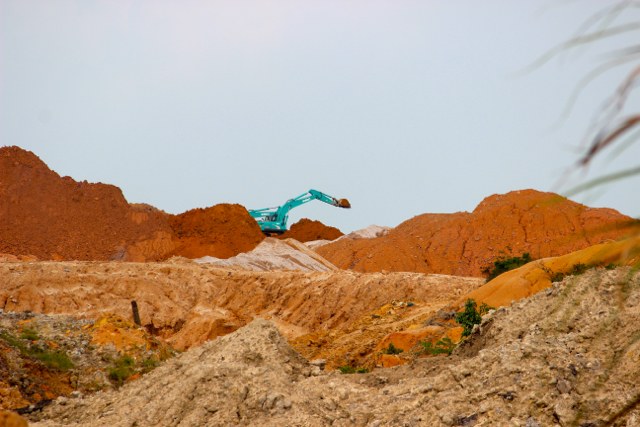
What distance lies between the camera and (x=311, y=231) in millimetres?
59438

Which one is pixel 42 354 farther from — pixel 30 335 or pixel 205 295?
pixel 205 295

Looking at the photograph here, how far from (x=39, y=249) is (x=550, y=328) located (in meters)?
29.7

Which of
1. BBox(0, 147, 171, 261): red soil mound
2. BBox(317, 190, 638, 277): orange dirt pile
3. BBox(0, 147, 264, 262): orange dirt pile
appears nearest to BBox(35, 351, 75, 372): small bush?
BBox(0, 147, 264, 262): orange dirt pile

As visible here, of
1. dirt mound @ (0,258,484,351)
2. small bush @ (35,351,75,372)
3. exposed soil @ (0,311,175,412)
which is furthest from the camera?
dirt mound @ (0,258,484,351)

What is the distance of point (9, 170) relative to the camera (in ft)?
92.6

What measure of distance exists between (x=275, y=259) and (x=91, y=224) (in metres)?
12.3

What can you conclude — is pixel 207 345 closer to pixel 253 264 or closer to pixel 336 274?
pixel 336 274

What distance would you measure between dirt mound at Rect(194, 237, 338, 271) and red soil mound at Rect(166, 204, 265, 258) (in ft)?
6.82

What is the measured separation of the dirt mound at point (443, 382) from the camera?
3.86m

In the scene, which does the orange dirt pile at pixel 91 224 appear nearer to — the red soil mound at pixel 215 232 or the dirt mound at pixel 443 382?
the red soil mound at pixel 215 232

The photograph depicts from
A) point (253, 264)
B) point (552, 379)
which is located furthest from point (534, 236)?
Answer: point (552, 379)

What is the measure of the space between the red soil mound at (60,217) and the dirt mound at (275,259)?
5.79 m

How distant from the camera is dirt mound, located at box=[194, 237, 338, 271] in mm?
27391

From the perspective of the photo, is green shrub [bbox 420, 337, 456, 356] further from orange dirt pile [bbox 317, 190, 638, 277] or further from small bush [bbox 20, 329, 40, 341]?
orange dirt pile [bbox 317, 190, 638, 277]
